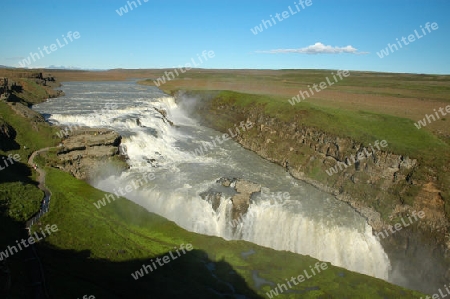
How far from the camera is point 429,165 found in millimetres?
26266

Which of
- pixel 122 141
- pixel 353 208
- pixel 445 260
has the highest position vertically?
pixel 122 141

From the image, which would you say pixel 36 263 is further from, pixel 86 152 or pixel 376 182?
pixel 376 182

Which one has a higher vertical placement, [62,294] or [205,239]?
[62,294]

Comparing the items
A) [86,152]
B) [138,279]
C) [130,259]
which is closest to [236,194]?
[130,259]

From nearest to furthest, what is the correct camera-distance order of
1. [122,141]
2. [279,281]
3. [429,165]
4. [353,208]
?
[279,281], [429,165], [353,208], [122,141]

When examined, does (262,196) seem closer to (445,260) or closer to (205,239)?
(205,239)

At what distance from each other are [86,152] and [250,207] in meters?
18.0

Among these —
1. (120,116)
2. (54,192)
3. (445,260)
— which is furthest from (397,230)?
(120,116)

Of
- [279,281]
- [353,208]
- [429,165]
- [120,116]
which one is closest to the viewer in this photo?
[279,281]

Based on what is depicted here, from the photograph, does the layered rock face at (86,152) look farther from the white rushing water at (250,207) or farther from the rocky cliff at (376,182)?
the rocky cliff at (376,182)

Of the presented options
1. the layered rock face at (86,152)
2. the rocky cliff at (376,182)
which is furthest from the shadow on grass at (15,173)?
the rocky cliff at (376,182)

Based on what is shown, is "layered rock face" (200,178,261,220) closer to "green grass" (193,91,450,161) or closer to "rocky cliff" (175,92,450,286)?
"rocky cliff" (175,92,450,286)

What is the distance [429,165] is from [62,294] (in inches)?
1102

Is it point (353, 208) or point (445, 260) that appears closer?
point (445, 260)
